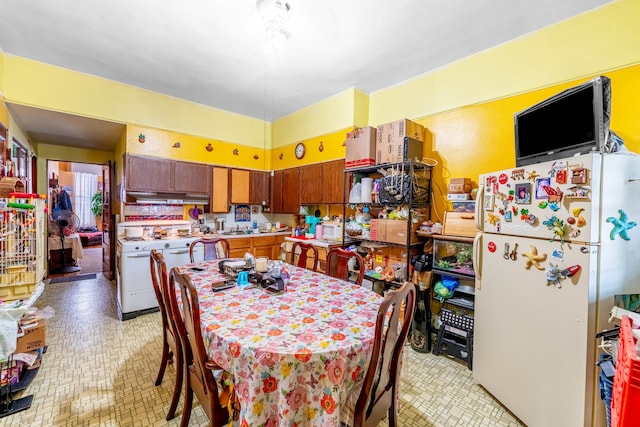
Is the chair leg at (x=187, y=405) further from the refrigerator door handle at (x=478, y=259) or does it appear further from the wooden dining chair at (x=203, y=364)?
the refrigerator door handle at (x=478, y=259)

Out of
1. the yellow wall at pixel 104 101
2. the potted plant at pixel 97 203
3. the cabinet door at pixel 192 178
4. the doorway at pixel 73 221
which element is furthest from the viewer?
the potted plant at pixel 97 203

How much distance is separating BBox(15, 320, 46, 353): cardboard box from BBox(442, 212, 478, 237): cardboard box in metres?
3.68

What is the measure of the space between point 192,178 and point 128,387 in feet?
9.54

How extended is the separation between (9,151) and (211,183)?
7.26ft

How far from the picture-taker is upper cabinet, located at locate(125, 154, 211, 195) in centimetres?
367

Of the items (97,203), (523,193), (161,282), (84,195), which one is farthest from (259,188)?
(84,195)

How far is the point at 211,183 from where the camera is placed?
438 cm

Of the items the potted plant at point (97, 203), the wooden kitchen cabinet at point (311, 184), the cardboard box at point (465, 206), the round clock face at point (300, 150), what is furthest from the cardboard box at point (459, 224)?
the potted plant at point (97, 203)

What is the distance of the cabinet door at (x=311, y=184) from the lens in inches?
160

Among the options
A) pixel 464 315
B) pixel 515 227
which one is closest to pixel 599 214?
pixel 515 227

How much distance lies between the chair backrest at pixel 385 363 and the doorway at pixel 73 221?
634cm

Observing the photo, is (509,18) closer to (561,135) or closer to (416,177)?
(561,135)

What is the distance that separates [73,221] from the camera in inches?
230

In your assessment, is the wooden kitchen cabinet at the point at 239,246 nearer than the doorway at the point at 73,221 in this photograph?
Yes
